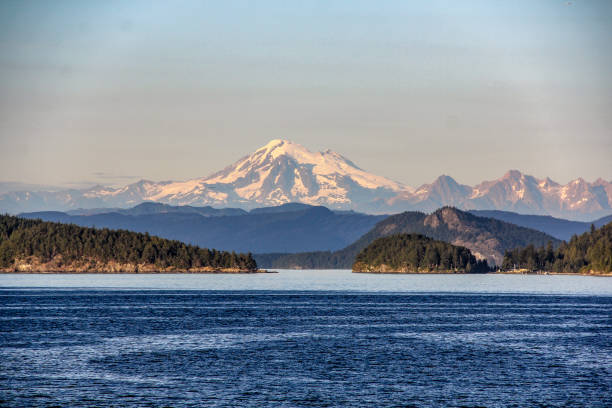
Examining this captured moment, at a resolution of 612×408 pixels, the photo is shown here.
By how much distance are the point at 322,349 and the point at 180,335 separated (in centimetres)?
2652

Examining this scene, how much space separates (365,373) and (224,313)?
300ft

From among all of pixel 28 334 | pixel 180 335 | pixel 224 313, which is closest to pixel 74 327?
pixel 28 334

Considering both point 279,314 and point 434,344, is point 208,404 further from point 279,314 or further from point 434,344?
point 279,314

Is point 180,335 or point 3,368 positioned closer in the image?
point 3,368

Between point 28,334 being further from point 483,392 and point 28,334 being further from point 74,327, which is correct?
point 483,392

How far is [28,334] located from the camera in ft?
422

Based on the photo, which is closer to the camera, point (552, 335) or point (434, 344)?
point (434, 344)

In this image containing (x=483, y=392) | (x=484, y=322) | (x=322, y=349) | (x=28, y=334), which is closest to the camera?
(x=483, y=392)

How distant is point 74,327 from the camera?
142 metres

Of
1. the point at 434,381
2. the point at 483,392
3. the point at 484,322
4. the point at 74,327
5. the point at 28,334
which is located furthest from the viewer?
the point at 484,322

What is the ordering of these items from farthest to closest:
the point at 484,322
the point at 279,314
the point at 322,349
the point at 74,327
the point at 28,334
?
1. the point at 279,314
2. the point at 484,322
3. the point at 74,327
4. the point at 28,334
5. the point at 322,349

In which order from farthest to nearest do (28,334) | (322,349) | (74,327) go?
1. (74,327)
2. (28,334)
3. (322,349)

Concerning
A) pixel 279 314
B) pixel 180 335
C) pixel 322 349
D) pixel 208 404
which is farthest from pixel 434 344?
pixel 279 314

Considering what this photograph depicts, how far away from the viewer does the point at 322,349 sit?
112625 millimetres
